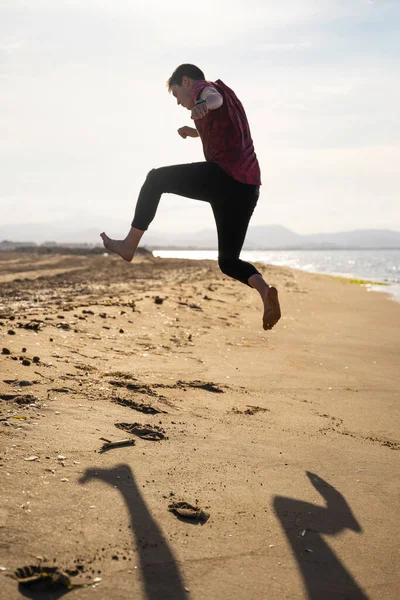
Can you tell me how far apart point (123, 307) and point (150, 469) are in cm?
497

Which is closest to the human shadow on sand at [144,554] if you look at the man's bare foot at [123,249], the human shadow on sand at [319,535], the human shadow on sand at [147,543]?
the human shadow on sand at [147,543]

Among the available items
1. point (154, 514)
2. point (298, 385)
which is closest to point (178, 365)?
point (298, 385)

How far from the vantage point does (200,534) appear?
226cm

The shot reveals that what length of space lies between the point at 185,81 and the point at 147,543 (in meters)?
2.75

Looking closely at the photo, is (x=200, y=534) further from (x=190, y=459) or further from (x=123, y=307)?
(x=123, y=307)

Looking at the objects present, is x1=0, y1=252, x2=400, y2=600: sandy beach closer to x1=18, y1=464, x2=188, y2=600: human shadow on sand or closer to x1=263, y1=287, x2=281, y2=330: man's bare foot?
x1=18, y1=464, x2=188, y2=600: human shadow on sand

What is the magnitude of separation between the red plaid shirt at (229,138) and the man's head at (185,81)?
136 mm

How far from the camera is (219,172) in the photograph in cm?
362

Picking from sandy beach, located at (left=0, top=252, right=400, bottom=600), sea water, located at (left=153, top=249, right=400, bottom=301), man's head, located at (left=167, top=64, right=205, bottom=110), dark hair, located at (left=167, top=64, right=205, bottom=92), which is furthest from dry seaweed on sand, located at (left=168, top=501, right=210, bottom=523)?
sea water, located at (left=153, top=249, right=400, bottom=301)

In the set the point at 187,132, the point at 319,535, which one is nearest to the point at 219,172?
the point at 187,132

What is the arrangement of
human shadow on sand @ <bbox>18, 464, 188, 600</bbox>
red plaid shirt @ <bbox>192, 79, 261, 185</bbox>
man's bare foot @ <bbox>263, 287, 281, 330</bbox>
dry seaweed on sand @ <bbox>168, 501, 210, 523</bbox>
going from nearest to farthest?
1. human shadow on sand @ <bbox>18, 464, 188, 600</bbox>
2. dry seaweed on sand @ <bbox>168, 501, 210, 523</bbox>
3. red plaid shirt @ <bbox>192, 79, 261, 185</bbox>
4. man's bare foot @ <bbox>263, 287, 281, 330</bbox>

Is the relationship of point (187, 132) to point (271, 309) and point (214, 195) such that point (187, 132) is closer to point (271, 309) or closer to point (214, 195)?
point (214, 195)

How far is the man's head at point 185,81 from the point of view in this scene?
367cm

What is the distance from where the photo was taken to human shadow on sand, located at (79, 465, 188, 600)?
190 centimetres
